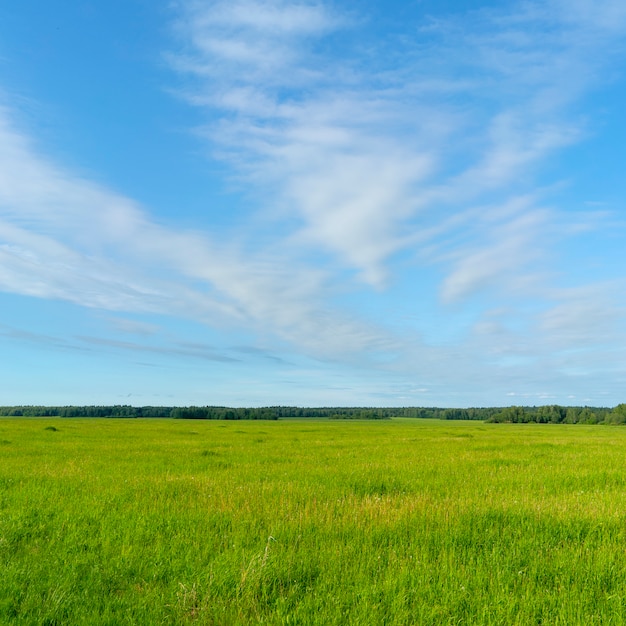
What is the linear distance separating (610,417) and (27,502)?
455ft

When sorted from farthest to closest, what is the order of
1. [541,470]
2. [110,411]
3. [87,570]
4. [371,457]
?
[110,411] < [371,457] < [541,470] < [87,570]

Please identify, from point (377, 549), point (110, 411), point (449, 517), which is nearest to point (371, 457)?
point (449, 517)

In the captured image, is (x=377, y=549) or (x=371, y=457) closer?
(x=377, y=549)

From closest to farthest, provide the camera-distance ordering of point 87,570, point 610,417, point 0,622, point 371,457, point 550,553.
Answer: point 0,622 → point 87,570 → point 550,553 → point 371,457 → point 610,417

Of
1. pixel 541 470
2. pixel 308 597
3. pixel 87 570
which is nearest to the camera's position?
pixel 308 597

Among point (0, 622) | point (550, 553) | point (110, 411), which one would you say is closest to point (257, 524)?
point (0, 622)

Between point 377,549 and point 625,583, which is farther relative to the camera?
point 377,549

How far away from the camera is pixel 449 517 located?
25.9ft

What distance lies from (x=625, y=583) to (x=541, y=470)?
408 inches

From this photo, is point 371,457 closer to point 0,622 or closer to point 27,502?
point 27,502

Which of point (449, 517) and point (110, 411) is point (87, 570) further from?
point (110, 411)

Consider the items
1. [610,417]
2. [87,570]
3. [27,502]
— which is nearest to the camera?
[87,570]

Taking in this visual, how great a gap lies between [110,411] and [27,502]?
164191 millimetres

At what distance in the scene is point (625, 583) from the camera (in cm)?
543
